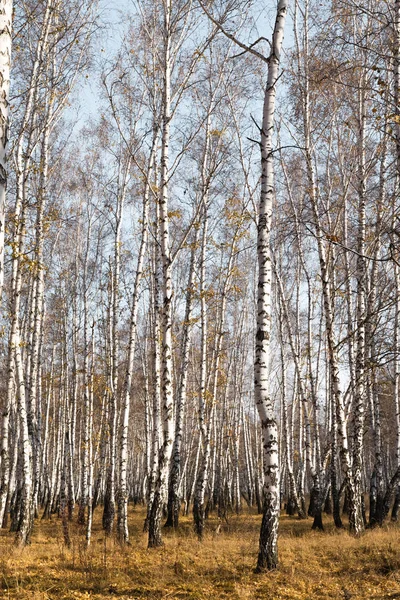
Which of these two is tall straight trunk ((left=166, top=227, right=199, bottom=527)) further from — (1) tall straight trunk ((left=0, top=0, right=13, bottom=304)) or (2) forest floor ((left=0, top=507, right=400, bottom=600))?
(1) tall straight trunk ((left=0, top=0, right=13, bottom=304))

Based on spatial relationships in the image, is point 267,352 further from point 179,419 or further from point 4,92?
point 179,419

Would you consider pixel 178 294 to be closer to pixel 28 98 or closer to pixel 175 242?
pixel 175 242

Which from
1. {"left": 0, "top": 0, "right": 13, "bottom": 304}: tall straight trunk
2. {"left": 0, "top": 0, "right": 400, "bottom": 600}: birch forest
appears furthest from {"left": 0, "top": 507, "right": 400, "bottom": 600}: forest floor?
{"left": 0, "top": 0, "right": 13, "bottom": 304}: tall straight trunk

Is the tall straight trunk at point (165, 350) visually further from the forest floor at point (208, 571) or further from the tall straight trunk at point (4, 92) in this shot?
the tall straight trunk at point (4, 92)

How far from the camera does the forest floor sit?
18.6 feet

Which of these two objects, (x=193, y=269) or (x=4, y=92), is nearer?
(x=4, y=92)

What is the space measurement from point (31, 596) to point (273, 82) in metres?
7.53

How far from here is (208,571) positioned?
670 centimetres

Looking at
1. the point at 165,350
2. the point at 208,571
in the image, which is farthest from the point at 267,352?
the point at 208,571

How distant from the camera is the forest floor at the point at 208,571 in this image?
5684 millimetres

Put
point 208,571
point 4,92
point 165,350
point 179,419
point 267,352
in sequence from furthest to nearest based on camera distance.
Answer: point 179,419, point 165,350, point 267,352, point 208,571, point 4,92

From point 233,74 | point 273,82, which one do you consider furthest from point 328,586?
point 233,74

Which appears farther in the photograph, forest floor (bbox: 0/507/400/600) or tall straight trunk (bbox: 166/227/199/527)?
tall straight trunk (bbox: 166/227/199/527)

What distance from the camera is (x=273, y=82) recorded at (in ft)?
24.9
